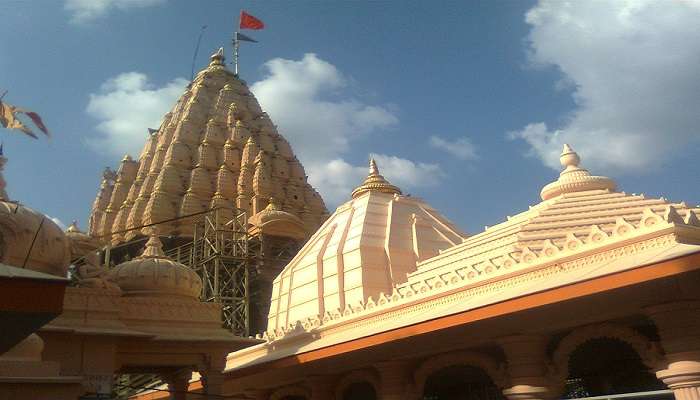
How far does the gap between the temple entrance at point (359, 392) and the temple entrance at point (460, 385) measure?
143 centimetres

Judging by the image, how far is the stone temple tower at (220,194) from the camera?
3409 cm

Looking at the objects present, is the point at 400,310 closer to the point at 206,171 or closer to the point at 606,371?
the point at 606,371

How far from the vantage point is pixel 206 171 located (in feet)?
137

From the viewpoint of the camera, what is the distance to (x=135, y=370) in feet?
55.7

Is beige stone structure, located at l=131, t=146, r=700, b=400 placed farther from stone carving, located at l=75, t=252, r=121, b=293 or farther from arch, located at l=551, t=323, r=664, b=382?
stone carving, located at l=75, t=252, r=121, b=293

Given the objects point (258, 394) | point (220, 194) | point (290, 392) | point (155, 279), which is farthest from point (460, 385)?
point (220, 194)

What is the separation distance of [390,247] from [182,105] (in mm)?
31178

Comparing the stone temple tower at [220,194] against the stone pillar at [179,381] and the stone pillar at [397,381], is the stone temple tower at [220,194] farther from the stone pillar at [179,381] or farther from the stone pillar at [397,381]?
the stone pillar at [397,381]

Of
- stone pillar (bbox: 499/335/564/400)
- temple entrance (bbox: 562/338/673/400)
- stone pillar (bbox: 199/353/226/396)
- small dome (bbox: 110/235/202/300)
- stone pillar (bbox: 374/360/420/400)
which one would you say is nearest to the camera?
stone pillar (bbox: 499/335/564/400)

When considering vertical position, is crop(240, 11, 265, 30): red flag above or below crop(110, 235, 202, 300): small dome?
above

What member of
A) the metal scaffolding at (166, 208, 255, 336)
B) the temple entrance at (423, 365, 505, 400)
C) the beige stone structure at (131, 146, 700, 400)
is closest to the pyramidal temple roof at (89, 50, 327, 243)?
the metal scaffolding at (166, 208, 255, 336)

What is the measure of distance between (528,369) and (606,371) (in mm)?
3675

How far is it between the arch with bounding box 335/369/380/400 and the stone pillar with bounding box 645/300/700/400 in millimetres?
6614

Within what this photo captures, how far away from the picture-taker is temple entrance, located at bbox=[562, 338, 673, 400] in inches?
527
